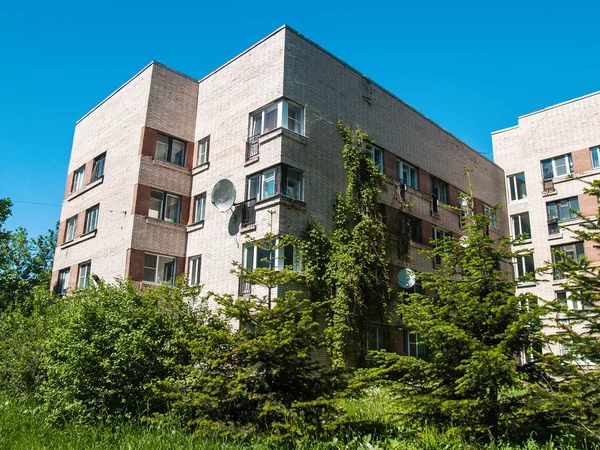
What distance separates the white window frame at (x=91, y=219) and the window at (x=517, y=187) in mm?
25487

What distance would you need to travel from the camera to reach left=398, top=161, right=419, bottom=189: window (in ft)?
84.8

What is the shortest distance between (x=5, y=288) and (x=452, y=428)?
33.1 metres

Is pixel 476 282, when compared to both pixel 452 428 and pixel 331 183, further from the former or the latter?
pixel 331 183

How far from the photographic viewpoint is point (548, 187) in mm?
31281

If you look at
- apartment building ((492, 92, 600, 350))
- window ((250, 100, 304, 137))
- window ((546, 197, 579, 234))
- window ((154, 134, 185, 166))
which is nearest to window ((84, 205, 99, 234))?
window ((154, 134, 185, 166))

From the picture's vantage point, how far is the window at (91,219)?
2519 cm

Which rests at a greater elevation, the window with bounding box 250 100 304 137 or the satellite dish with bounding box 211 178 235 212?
the window with bounding box 250 100 304 137

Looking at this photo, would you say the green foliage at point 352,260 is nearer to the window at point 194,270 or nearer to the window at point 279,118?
the window at point 279,118

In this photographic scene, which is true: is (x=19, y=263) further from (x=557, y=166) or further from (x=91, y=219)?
(x=557, y=166)

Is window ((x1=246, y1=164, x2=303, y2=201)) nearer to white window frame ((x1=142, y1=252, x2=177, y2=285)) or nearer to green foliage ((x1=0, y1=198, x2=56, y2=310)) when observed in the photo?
Result: white window frame ((x1=142, y1=252, x2=177, y2=285))

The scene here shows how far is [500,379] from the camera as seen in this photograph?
9.03 metres

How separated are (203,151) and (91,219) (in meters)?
6.69

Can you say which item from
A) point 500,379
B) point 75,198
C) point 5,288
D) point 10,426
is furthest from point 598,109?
point 5,288

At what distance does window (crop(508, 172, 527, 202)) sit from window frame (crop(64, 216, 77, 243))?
26.7 meters
